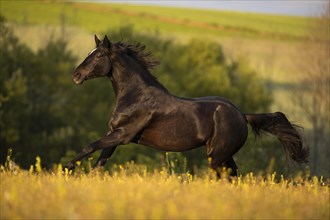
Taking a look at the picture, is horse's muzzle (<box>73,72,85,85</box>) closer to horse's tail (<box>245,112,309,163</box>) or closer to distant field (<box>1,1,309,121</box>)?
horse's tail (<box>245,112,309,163</box>)

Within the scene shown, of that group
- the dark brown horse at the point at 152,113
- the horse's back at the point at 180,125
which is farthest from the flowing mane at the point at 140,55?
the horse's back at the point at 180,125

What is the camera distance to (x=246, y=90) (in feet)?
201

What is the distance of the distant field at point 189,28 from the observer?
69625 mm

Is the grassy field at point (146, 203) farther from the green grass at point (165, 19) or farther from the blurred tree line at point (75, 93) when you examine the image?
the green grass at point (165, 19)

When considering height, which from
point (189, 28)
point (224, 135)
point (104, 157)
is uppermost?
point (224, 135)

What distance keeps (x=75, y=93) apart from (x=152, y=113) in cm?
4658

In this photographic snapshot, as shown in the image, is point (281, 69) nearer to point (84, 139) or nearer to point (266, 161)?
point (84, 139)

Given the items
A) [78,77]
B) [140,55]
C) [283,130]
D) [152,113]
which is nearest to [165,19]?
[283,130]

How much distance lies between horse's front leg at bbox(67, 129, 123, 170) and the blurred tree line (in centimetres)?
2802

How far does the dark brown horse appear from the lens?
9.67 metres

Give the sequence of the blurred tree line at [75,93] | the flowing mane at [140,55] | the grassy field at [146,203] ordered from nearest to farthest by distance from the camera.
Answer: the grassy field at [146,203]
the flowing mane at [140,55]
the blurred tree line at [75,93]

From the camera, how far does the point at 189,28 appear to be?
3260 inches

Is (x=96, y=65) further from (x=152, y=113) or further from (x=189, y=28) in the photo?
(x=189, y=28)

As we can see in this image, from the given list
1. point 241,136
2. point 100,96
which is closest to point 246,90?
point 100,96
